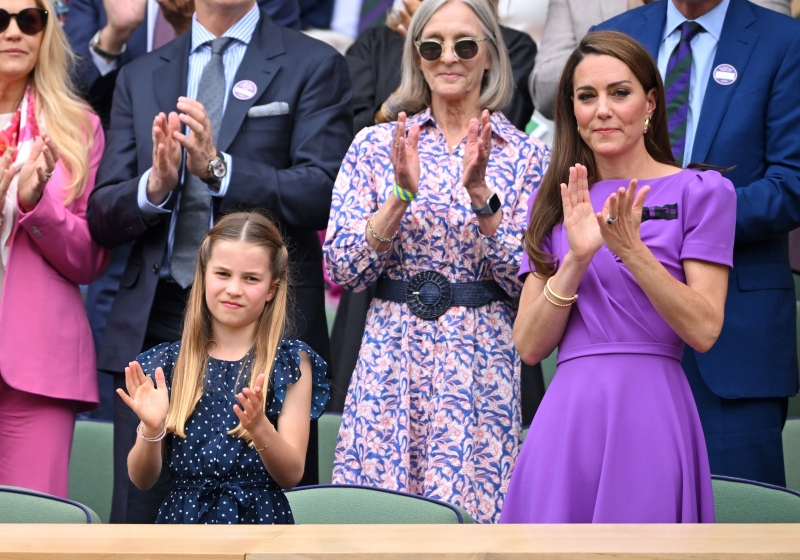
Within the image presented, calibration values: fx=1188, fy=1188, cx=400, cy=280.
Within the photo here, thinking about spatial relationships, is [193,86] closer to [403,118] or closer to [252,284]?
[403,118]

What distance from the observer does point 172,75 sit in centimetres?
407

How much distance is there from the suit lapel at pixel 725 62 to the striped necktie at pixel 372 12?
2366mm

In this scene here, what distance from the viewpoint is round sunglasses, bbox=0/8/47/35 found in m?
4.03

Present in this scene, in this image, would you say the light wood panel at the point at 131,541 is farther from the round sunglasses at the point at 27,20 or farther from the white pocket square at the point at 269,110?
the round sunglasses at the point at 27,20

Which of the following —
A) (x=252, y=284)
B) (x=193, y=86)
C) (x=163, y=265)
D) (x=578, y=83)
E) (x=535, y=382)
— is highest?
(x=578, y=83)

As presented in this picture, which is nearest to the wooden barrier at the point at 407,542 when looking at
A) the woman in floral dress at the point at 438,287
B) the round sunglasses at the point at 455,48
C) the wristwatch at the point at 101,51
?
the woman in floral dress at the point at 438,287

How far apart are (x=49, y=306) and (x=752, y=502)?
2.27 metres

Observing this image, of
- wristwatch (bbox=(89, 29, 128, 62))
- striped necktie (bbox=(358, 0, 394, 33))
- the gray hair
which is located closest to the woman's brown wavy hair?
the gray hair

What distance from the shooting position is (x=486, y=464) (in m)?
3.44

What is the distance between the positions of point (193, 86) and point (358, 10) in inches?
73.2

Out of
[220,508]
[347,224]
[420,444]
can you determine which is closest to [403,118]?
[347,224]

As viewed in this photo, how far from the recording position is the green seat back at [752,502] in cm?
282

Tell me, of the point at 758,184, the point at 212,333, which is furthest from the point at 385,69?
the point at 212,333

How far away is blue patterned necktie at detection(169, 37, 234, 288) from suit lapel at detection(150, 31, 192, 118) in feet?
0.26
